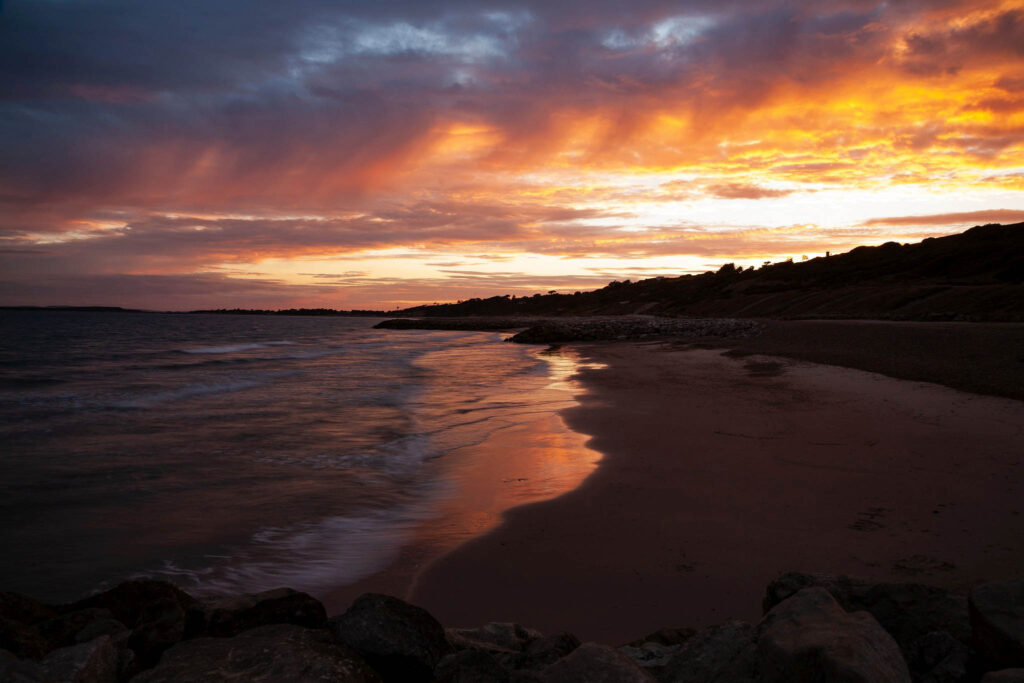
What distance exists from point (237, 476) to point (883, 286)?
46.8 meters

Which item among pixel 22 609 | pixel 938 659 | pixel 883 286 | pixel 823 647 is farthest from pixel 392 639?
pixel 883 286

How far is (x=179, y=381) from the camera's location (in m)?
22.1

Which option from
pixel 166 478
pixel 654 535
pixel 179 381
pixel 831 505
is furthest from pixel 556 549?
pixel 179 381

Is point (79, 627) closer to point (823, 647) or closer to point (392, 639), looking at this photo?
point (392, 639)

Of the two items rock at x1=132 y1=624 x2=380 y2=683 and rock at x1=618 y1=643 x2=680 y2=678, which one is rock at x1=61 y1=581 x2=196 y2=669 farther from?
rock at x1=618 y1=643 x2=680 y2=678

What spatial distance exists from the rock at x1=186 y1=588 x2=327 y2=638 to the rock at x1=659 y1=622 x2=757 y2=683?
185 centimetres

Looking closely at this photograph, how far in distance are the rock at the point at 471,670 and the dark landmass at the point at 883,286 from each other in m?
27.7

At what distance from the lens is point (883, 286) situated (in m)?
43.3

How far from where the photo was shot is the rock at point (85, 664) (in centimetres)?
270

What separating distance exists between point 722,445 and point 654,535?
12.0ft

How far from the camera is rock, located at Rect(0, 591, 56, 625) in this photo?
354 centimetres

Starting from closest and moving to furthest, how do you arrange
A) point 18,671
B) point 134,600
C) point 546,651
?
point 18,671 < point 546,651 < point 134,600

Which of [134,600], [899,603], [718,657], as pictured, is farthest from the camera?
[134,600]

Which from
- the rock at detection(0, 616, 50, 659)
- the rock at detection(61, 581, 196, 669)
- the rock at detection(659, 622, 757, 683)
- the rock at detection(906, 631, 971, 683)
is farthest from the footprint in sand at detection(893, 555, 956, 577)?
the rock at detection(0, 616, 50, 659)
